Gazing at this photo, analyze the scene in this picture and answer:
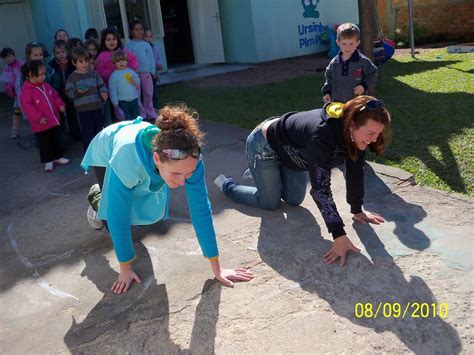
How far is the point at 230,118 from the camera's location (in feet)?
24.5

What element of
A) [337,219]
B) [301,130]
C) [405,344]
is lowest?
[405,344]

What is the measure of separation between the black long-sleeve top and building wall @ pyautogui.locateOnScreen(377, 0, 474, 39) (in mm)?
15305

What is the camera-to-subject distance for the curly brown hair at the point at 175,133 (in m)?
2.50

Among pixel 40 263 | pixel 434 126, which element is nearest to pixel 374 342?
pixel 40 263

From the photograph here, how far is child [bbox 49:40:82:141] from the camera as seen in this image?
6758 millimetres

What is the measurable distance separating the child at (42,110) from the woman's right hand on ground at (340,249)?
3.71 m

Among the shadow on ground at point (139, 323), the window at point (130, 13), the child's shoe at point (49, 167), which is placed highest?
the window at point (130, 13)

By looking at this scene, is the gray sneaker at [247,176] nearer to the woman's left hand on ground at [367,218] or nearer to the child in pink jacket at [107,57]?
the woman's left hand on ground at [367,218]

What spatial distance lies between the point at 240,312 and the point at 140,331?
55 centimetres

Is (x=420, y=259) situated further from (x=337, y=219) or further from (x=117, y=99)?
(x=117, y=99)

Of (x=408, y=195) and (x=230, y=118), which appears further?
(x=230, y=118)

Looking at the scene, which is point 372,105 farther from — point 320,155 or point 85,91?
point 85,91

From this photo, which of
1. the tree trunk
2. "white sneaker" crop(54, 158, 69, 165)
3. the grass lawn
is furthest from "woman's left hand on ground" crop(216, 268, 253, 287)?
the tree trunk

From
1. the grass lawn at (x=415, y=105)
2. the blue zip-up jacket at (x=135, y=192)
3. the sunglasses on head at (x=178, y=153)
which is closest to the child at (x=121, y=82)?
the grass lawn at (x=415, y=105)
